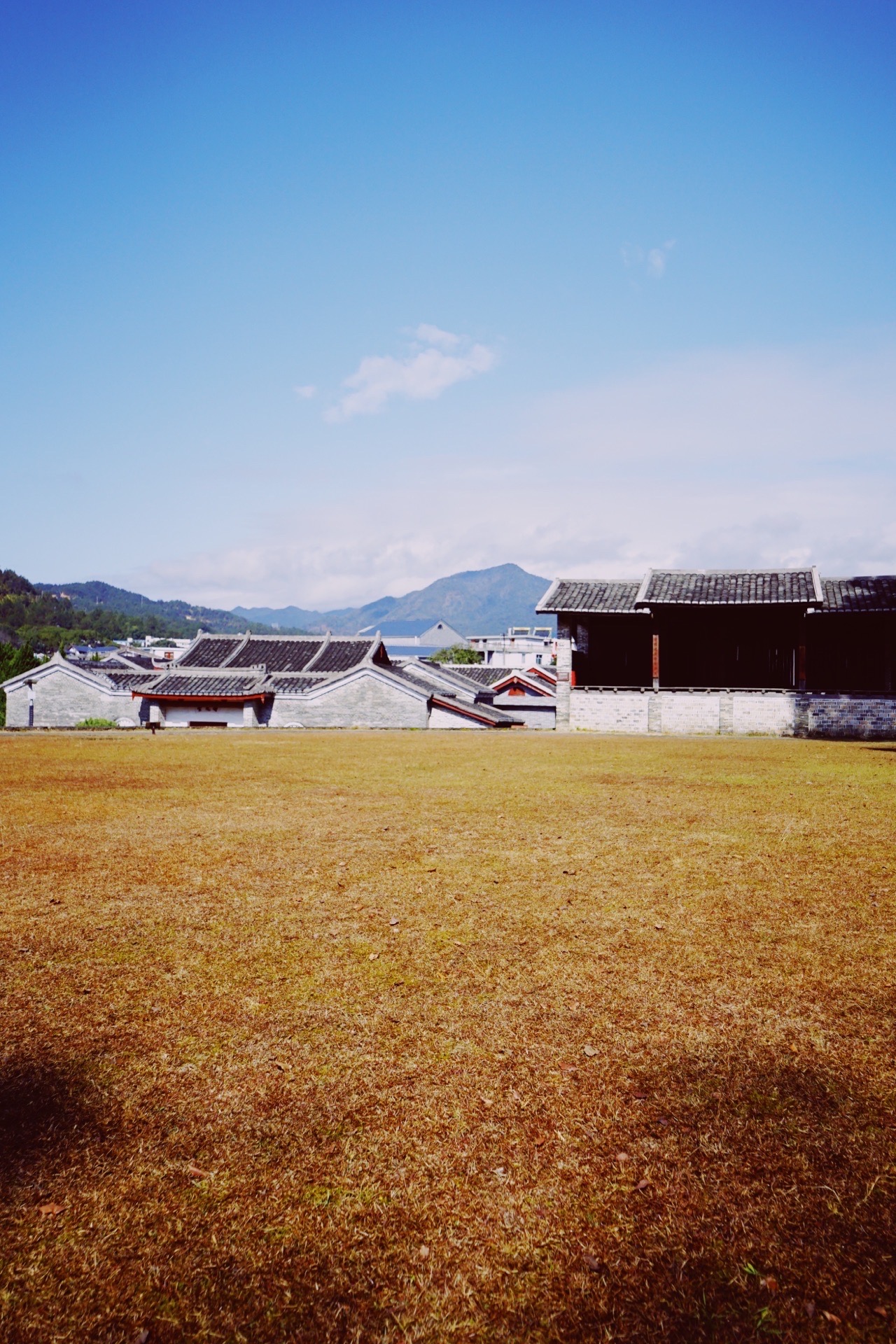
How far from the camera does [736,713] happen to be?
88.1 ft

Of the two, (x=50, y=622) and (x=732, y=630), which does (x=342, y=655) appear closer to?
(x=732, y=630)

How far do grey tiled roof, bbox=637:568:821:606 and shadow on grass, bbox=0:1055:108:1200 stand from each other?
83.5 ft

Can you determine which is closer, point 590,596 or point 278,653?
point 590,596

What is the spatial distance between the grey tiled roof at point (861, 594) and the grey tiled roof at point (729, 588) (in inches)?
28.3

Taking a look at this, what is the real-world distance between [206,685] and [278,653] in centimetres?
499

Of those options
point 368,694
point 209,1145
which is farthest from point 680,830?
point 368,694

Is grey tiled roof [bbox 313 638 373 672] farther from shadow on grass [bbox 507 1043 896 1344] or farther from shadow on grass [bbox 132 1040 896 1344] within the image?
shadow on grass [bbox 132 1040 896 1344]

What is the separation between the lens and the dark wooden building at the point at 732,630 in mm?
27234

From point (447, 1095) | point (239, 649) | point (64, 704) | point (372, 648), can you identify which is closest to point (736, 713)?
point (372, 648)

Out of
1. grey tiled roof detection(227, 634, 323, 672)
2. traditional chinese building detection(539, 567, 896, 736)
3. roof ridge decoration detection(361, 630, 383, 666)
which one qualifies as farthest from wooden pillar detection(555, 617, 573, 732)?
grey tiled roof detection(227, 634, 323, 672)

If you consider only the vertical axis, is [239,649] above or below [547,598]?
below

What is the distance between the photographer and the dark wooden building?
27.2 meters

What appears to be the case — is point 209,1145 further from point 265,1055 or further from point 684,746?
point 684,746

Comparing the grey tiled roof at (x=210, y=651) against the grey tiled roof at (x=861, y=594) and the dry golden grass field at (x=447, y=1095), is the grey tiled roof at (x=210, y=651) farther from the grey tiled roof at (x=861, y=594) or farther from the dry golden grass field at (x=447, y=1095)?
the dry golden grass field at (x=447, y=1095)
